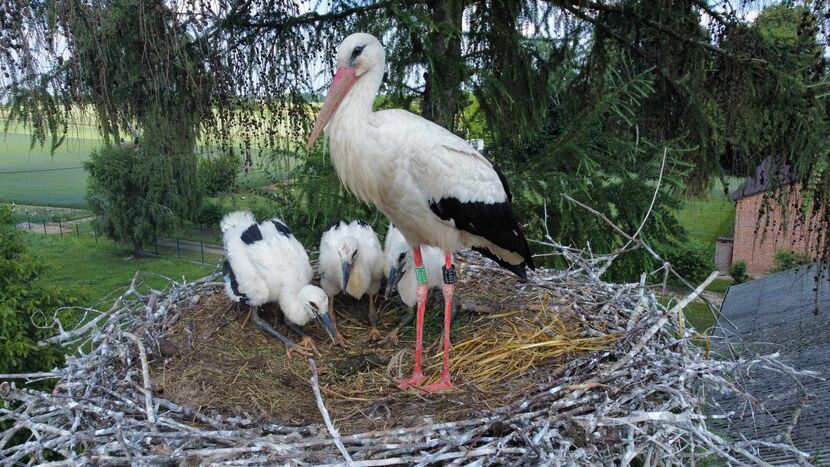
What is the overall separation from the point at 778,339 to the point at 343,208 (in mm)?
5953

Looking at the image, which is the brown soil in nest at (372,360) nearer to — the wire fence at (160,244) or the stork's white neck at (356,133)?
the stork's white neck at (356,133)

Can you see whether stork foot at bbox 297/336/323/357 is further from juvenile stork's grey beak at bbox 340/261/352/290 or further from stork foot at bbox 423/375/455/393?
stork foot at bbox 423/375/455/393

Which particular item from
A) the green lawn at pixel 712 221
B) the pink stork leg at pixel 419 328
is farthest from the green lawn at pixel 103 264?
the green lawn at pixel 712 221

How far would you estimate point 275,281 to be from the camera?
11.5 feet

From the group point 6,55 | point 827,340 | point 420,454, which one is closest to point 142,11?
point 6,55

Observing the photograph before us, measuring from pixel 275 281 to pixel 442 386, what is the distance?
121cm

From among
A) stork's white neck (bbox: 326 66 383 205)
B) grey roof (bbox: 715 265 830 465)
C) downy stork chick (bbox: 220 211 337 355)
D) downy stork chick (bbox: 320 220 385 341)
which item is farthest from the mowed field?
grey roof (bbox: 715 265 830 465)

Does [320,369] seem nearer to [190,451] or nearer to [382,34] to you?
[190,451]

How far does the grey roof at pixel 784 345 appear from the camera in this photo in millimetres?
4094

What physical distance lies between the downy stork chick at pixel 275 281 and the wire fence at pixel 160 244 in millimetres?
13305

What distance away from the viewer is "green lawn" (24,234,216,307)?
46.3 ft

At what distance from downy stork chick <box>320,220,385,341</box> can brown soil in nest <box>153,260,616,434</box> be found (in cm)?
19

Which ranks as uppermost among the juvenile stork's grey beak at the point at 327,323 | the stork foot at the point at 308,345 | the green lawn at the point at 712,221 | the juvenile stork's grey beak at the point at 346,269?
the juvenile stork's grey beak at the point at 346,269

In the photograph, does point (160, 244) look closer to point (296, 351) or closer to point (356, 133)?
point (296, 351)
